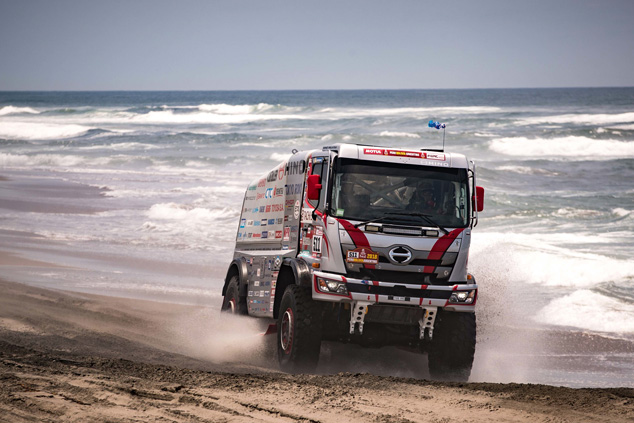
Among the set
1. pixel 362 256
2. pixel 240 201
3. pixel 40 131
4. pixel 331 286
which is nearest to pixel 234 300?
pixel 331 286

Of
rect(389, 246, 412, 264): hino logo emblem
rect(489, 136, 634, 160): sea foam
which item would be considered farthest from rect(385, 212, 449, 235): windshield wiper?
rect(489, 136, 634, 160): sea foam

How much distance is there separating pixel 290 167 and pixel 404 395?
448 centimetres

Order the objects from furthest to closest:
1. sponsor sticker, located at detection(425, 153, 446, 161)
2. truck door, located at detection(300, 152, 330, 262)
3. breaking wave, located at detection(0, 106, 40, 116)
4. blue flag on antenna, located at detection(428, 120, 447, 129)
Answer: breaking wave, located at detection(0, 106, 40, 116) → blue flag on antenna, located at detection(428, 120, 447, 129) → sponsor sticker, located at detection(425, 153, 446, 161) → truck door, located at detection(300, 152, 330, 262)

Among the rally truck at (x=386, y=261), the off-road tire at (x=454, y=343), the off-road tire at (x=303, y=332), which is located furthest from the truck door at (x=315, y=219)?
the off-road tire at (x=454, y=343)

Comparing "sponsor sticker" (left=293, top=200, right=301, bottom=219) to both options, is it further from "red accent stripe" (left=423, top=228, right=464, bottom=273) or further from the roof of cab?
"red accent stripe" (left=423, top=228, right=464, bottom=273)

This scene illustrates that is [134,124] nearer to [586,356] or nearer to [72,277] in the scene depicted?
[72,277]

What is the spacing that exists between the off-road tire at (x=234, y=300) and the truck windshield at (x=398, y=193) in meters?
3.70

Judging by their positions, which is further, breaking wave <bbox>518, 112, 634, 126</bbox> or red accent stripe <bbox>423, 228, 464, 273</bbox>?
breaking wave <bbox>518, 112, 634, 126</bbox>

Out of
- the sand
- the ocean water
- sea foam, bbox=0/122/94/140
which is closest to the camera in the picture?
the sand

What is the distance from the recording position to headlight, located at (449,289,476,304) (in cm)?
924

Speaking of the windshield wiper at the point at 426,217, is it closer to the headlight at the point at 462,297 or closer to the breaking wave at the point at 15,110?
the headlight at the point at 462,297

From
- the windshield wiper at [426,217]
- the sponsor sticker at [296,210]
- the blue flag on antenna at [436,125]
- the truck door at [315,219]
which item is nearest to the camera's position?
the windshield wiper at [426,217]

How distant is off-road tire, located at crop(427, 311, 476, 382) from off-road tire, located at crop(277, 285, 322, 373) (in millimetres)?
1481

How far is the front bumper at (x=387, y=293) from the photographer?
9070mm
